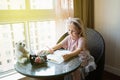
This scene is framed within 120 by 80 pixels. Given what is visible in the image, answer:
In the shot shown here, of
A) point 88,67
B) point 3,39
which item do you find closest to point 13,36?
point 3,39

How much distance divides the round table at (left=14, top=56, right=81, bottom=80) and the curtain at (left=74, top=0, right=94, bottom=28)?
103 cm

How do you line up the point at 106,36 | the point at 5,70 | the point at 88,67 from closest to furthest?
the point at 88,67 → the point at 5,70 → the point at 106,36

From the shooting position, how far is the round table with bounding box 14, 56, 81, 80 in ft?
3.86

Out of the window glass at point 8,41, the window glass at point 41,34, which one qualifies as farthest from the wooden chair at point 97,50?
the window glass at point 8,41

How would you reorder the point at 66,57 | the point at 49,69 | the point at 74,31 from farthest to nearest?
the point at 74,31 < the point at 66,57 < the point at 49,69

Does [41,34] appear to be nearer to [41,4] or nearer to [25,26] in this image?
[25,26]

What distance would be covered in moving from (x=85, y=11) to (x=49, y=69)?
1370 mm

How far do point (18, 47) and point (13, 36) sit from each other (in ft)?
1.67

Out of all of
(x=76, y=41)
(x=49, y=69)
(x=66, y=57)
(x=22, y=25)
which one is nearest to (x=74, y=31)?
(x=76, y=41)

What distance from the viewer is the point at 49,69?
1.27 m

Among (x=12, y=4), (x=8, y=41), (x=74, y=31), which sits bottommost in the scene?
(x=8, y=41)

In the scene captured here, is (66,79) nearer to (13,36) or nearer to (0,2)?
(13,36)

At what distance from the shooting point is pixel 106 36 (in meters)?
2.40

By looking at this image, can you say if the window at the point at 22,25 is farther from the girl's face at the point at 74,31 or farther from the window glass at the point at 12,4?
the girl's face at the point at 74,31
